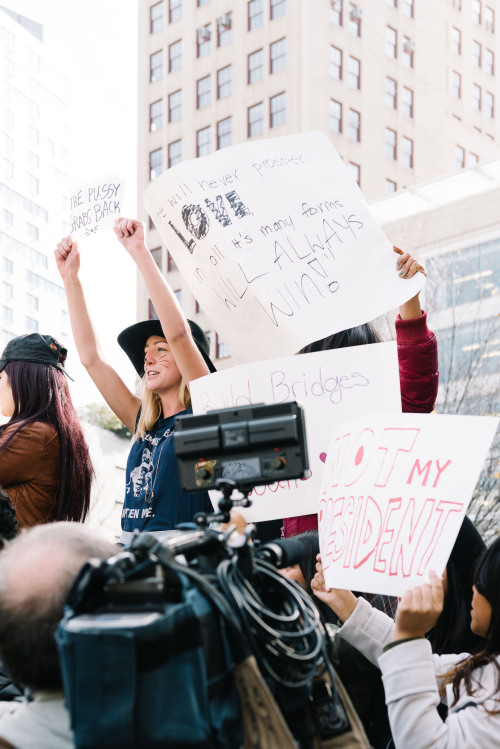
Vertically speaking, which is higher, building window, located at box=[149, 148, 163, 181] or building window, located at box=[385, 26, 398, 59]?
building window, located at box=[385, 26, 398, 59]

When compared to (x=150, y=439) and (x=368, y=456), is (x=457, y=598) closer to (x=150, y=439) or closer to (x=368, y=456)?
(x=368, y=456)

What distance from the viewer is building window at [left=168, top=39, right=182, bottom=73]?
41.8 metres

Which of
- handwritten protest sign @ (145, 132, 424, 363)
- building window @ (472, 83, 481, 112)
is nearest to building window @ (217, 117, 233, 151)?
building window @ (472, 83, 481, 112)

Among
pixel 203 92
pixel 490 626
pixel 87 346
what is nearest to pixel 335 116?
pixel 203 92

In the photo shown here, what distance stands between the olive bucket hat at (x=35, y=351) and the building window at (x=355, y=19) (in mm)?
37998

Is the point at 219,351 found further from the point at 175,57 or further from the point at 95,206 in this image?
the point at 95,206

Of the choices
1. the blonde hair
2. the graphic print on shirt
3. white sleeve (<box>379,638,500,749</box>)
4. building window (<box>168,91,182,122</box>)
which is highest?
building window (<box>168,91,182,122</box>)

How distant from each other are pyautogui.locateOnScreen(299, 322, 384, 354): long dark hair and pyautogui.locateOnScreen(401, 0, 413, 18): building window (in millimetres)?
41166

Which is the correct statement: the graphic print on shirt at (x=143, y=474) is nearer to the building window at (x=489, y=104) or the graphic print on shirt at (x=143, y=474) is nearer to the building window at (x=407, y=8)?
the building window at (x=407, y=8)

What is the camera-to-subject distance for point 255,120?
38094mm

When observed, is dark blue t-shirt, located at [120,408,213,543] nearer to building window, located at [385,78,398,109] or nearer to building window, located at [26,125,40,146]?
building window, located at [385,78,398,109]

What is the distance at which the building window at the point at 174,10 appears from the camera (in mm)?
42406

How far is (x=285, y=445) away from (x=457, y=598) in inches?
48.4

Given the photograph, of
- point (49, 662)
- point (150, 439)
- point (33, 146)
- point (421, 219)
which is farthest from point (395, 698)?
point (33, 146)
